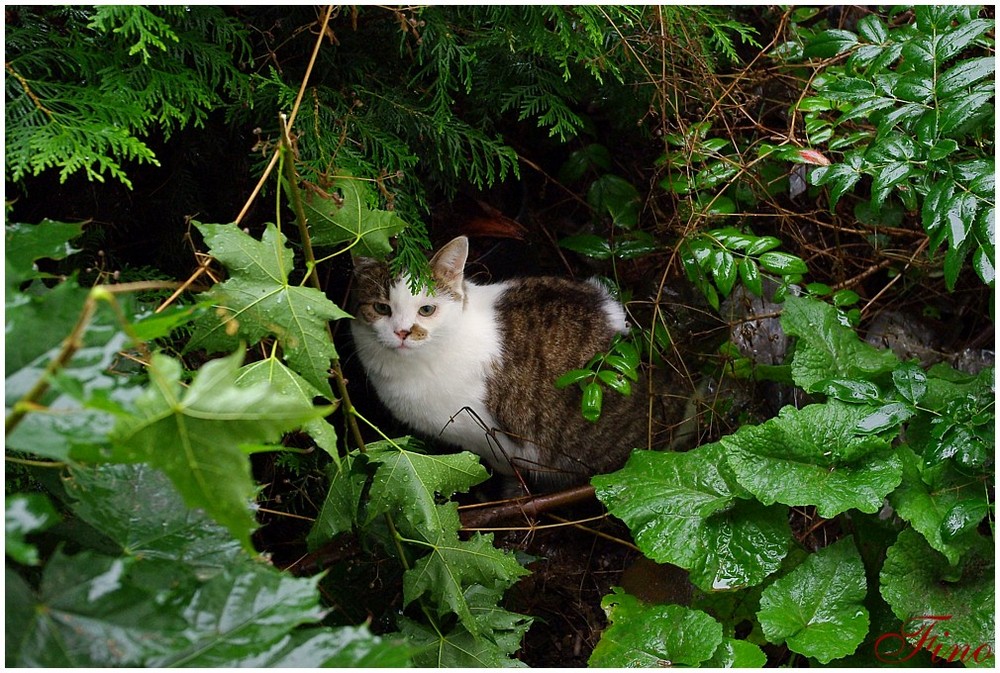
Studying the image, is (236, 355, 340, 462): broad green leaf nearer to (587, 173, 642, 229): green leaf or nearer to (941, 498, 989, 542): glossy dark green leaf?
(941, 498, 989, 542): glossy dark green leaf

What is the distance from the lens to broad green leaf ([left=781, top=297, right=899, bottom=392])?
1.65m

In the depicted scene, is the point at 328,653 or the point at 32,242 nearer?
the point at 328,653

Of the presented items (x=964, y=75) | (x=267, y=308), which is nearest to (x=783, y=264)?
(x=964, y=75)

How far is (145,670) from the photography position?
2.42 feet

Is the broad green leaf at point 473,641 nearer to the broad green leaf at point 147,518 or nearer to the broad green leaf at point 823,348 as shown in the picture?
the broad green leaf at point 147,518

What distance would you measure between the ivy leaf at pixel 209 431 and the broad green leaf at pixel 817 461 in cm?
103

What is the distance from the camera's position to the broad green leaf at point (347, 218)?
3.95ft

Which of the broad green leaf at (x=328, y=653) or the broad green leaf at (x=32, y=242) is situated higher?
the broad green leaf at (x=32, y=242)

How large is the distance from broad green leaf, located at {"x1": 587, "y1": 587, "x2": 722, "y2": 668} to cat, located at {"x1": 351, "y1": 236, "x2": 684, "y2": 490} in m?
0.58

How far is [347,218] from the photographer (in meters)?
1.21

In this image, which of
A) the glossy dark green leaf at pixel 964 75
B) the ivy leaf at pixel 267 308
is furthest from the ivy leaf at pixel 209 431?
the glossy dark green leaf at pixel 964 75

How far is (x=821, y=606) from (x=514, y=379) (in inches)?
35.5

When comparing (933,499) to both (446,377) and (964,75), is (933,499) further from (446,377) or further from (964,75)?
(446,377)

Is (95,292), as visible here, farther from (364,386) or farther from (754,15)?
(754,15)
